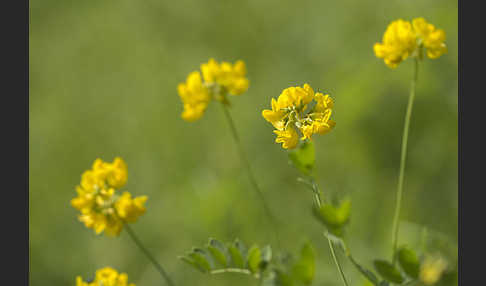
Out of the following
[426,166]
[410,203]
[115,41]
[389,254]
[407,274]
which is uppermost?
[115,41]

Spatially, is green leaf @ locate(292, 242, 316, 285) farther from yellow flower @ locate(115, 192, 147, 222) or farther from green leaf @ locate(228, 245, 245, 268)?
yellow flower @ locate(115, 192, 147, 222)

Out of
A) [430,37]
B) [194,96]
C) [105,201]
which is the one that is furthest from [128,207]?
[430,37]

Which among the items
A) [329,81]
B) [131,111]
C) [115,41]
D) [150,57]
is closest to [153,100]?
[131,111]

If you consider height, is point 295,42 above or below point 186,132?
above

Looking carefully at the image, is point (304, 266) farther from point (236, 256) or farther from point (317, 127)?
point (317, 127)

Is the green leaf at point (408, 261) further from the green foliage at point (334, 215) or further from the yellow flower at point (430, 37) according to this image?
the yellow flower at point (430, 37)

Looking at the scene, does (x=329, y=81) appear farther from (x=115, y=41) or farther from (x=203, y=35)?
(x=115, y=41)

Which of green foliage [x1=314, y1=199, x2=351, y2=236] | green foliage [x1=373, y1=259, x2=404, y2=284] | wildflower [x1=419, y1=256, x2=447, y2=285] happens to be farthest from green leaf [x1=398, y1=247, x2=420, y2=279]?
wildflower [x1=419, y1=256, x2=447, y2=285]

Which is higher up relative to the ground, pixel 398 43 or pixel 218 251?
pixel 398 43
